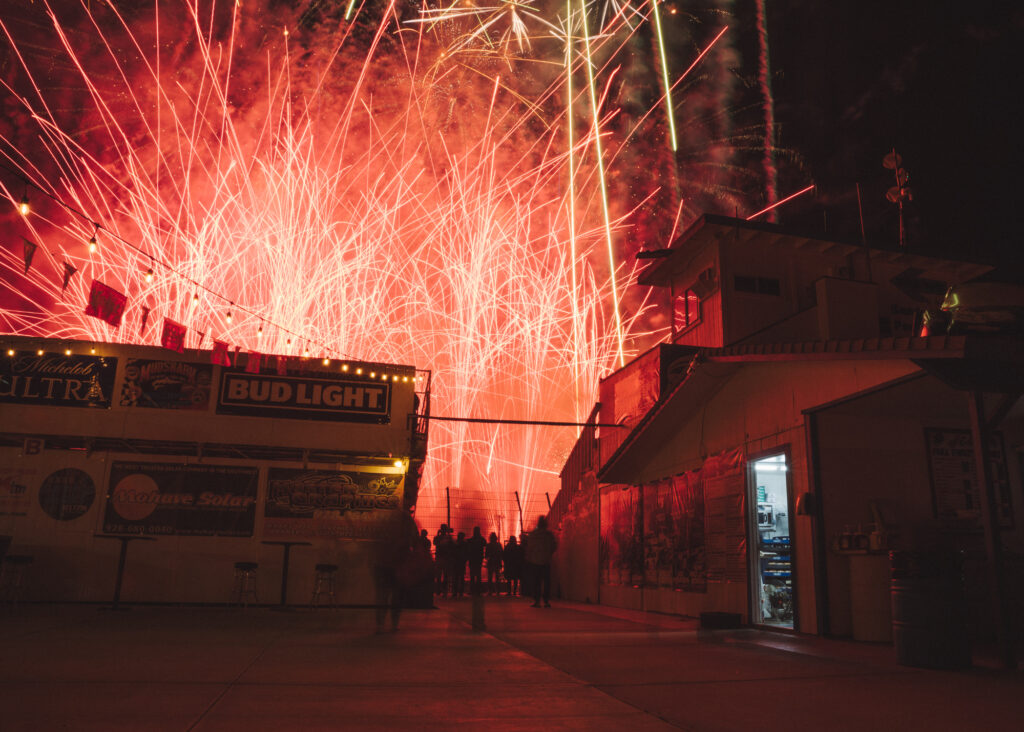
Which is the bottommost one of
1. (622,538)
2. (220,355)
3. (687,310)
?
Answer: (622,538)

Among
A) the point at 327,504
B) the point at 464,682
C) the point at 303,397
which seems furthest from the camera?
the point at 303,397

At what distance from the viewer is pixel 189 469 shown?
12.5 metres

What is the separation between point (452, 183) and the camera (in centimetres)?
2053

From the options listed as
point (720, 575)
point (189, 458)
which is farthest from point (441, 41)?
point (720, 575)

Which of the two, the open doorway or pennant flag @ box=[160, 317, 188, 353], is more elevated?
pennant flag @ box=[160, 317, 188, 353]

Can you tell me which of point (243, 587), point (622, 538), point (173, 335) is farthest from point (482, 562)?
point (173, 335)

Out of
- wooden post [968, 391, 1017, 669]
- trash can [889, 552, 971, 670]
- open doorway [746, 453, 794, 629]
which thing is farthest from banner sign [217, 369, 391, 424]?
wooden post [968, 391, 1017, 669]

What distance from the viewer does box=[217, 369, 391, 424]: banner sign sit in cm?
1284

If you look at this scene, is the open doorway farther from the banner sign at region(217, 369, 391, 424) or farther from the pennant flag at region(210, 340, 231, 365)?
the pennant flag at region(210, 340, 231, 365)

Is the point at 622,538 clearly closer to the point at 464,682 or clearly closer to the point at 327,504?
the point at 327,504

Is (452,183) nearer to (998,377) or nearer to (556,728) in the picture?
(998,377)

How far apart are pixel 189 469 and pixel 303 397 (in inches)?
86.8

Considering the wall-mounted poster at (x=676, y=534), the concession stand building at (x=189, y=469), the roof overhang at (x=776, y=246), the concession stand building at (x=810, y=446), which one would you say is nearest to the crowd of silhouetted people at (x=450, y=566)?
the concession stand building at (x=189, y=469)

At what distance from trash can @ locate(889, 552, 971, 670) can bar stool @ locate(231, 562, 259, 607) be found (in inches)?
359
